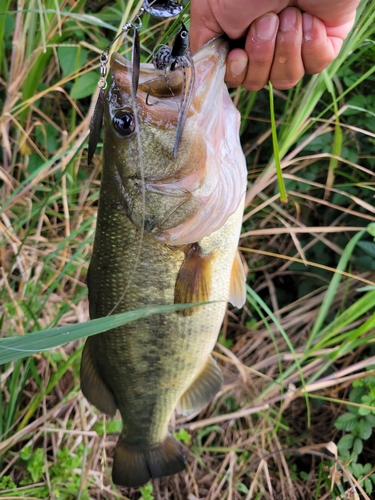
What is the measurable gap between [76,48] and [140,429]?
5.17 feet

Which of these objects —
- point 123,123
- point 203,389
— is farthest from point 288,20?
point 203,389

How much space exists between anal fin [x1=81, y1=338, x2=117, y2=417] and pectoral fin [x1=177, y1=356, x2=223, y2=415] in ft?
0.94

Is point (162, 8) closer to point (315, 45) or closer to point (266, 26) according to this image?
point (266, 26)

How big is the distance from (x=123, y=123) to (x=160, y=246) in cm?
35

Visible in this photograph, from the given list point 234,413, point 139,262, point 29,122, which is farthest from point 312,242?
point 29,122

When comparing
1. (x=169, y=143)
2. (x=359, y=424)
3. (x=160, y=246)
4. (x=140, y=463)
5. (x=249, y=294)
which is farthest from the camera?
(x=249, y=294)

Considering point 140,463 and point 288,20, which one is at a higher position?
point 288,20

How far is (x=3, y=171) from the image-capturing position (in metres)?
1.98

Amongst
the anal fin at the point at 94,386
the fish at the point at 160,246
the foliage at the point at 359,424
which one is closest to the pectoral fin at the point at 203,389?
the fish at the point at 160,246

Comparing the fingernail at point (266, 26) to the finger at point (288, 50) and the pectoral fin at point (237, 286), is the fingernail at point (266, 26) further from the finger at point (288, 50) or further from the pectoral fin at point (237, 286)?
the pectoral fin at point (237, 286)

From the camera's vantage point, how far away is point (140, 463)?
161 cm

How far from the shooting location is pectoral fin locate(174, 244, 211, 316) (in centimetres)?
125

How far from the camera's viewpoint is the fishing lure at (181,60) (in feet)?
2.96

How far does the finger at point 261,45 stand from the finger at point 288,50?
22mm
